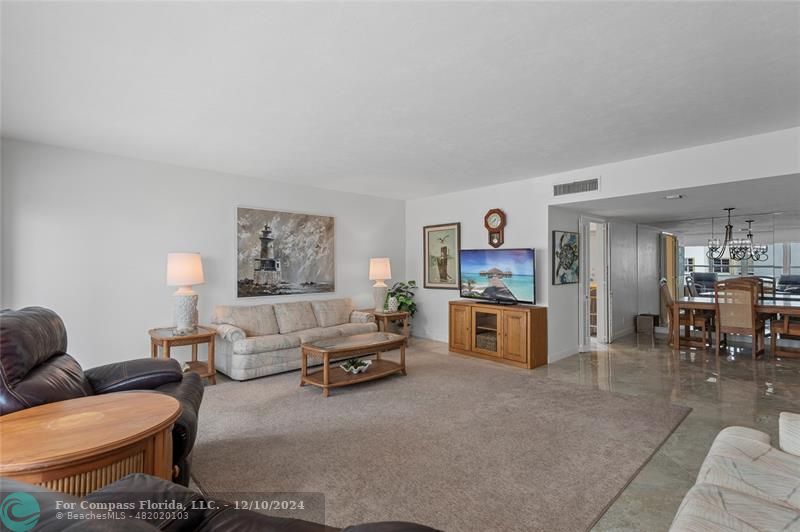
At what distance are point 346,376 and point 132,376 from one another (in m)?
2.05

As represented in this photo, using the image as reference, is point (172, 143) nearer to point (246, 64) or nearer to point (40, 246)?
point (40, 246)

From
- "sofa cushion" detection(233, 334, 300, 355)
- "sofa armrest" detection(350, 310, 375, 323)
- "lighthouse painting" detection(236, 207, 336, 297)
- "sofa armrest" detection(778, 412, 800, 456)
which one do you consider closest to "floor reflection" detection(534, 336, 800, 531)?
"sofa armrest" detection(778, 412, 800, 456)

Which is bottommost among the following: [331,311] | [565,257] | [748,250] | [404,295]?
[331,311]

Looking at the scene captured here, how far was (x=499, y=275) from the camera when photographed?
5.72 metres

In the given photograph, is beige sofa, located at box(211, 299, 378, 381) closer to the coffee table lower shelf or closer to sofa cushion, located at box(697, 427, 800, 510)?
the coffee table lower shelf

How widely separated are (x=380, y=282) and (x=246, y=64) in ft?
14.2

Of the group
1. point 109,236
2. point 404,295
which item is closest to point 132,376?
point 109,236

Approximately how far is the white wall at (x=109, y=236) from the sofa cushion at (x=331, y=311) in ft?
2.57

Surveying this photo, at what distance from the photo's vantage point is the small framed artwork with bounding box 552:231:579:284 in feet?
17.9

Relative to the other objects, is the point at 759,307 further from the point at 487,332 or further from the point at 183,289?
the point at 183,289

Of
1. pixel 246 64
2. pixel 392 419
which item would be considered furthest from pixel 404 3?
pixel 392 419

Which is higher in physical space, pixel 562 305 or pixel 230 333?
pixel 562 305

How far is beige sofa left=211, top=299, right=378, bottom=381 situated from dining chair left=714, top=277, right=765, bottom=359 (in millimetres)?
5117

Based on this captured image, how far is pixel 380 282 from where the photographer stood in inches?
251
